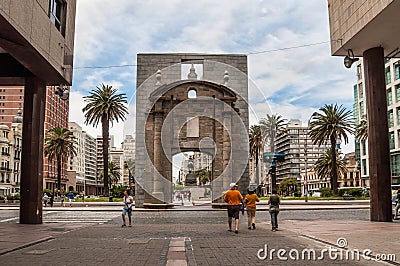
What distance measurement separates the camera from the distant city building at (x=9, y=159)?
8766 centimetres

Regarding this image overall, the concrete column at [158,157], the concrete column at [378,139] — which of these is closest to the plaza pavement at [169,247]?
the concrete column at [378,139]

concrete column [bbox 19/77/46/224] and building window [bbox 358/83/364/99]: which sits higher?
building window [bbox 358/83/364/99]

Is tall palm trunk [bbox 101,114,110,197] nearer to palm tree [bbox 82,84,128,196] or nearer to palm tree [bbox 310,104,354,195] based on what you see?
palm tree [bbox 82,84,128,196]

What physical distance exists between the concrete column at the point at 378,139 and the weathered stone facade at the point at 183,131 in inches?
730

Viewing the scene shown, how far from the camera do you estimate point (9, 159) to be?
296 ft

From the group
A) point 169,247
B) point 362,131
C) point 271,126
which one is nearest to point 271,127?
point 271,126

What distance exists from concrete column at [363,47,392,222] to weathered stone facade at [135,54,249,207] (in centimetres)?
1854

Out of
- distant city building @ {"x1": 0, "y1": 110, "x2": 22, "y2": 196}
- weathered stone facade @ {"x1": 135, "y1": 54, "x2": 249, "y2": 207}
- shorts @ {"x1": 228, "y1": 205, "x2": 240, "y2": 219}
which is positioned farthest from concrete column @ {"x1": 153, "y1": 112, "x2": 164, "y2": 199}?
distant city building @ {"x1": 0, "y1": 110, "x2": 22, "y2": 196}

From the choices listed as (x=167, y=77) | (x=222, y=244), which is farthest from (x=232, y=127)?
(x=222, y=244)

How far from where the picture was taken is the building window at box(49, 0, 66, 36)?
62.3ft

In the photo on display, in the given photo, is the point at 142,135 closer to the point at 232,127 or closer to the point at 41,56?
the point at 232,127

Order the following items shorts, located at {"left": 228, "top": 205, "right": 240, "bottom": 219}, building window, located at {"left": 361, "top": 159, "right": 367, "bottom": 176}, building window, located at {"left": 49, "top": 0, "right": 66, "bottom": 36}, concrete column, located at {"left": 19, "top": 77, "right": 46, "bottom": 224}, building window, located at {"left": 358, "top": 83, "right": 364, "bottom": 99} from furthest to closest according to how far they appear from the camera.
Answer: building window, located at {"left": 358, "top": 83, "right": 364, "bottom": 99} → building window, located at {"left": 361, "top": 159, "right": 367, "bottom": 176} → concrete column, located at {"left": 19, "top": 77, "right": 46, "bottom": 224} → building window, located at {"left": 49, "top": 0, "right": 66, "bottom": 36} → shorts, located at {"left": 228, "top": 205, "right": 240, "bottom": 219}

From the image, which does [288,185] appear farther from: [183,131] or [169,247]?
[169,247]

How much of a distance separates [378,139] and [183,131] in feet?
70.2
